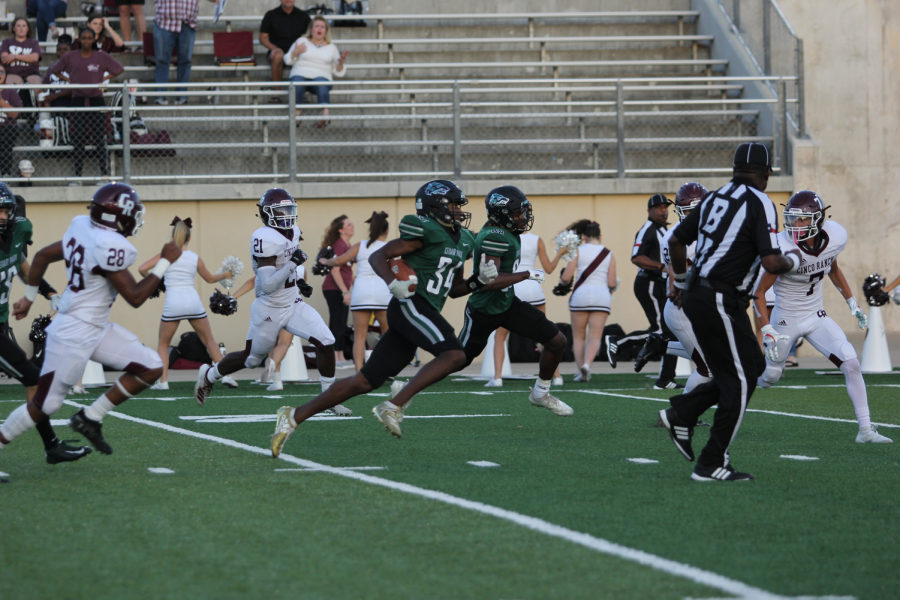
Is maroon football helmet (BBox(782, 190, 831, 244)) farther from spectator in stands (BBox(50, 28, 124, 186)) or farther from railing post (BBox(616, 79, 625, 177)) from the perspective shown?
spectator in stands (BBox(50, 28, 124, 186))

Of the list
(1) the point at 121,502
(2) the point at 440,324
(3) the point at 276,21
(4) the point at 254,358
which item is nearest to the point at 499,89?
(3) the point at 276,21

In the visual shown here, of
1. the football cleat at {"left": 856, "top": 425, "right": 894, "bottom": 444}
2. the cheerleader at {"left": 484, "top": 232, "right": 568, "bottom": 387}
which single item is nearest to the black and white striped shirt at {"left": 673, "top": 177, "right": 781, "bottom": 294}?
the football cleat at {"left": 856, "top": 425, "right": 894, "bottom": 444}

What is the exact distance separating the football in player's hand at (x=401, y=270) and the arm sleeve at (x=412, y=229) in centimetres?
16

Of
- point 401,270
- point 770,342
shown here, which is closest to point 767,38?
point 770,342

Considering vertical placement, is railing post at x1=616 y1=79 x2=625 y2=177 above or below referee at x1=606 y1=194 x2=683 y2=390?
above

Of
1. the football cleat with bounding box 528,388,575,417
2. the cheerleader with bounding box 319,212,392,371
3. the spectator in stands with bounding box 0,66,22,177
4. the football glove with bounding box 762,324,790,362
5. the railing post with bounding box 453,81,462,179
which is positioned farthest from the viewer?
the railing post with bounding box 453,81,462,179

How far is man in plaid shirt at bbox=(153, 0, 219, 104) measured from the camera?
17.5 metres

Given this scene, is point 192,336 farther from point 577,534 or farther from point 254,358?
point 577,534

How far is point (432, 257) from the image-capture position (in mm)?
7223

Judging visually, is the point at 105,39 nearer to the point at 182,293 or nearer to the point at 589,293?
the point at 182,293

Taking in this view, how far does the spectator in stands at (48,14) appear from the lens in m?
18.7

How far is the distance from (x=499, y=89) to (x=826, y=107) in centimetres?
579

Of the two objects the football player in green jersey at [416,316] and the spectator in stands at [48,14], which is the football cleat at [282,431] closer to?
the football player in green jersey at [416,316]

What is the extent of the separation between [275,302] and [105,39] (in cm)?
1032
